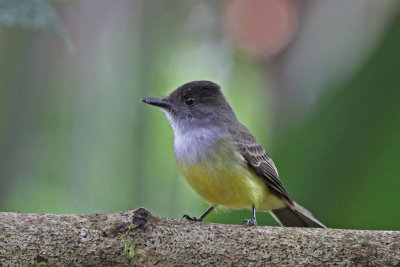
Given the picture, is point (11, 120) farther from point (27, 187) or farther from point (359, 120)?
point (359, 120)

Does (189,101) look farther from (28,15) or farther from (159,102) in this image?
(28,15)

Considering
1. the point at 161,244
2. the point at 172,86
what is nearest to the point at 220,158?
the point at 161,244

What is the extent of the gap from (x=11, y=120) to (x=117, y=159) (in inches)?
42.0

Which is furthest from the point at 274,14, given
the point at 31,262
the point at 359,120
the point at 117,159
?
the point at 31,262

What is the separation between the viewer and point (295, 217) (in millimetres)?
4844

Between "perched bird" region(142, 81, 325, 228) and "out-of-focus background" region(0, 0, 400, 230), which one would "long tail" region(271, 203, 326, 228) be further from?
"out-of-focus background" region(0, 0, 400, 230)

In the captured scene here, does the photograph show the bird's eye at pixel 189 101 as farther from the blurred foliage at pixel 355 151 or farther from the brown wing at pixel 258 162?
the blurred foliage at pixel 355 151

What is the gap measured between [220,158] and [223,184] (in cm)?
21

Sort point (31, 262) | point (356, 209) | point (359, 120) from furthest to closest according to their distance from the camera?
point (359, 120)
point (356, 209)
point (31, 262)

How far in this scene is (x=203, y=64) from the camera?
25.2 feet

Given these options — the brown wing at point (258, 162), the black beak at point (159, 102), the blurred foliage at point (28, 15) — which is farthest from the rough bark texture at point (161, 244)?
the black beak at point (159, 102)

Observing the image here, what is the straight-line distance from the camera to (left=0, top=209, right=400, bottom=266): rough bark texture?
9.31 ft

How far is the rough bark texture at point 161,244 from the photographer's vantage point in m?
2.84

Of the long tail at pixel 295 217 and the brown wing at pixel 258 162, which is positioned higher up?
the brown wing at pixel 258 162
